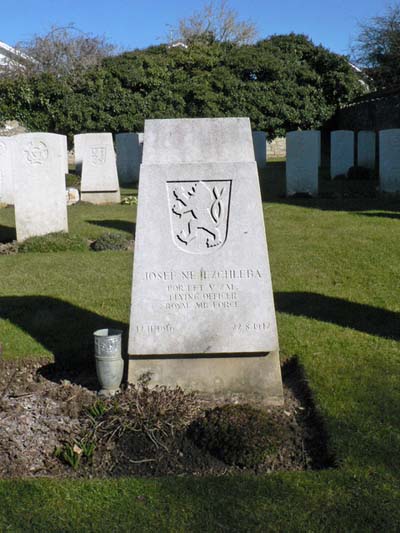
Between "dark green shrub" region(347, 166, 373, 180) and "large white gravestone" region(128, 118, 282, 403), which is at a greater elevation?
"dark green shrub" region(347, 166, 373, 180)

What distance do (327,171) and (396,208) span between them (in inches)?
387

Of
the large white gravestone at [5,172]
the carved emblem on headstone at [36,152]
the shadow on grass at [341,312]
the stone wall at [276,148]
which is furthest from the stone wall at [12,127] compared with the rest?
the shadow on grass at [341,312]

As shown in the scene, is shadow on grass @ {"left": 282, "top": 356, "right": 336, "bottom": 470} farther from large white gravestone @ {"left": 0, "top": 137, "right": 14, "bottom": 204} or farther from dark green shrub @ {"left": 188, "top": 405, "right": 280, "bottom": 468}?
large white gravestone @ {"left": 0, "top": 137, "right": 14, "bottom": 204}

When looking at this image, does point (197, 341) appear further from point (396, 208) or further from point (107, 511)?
Result: point (396, 208)

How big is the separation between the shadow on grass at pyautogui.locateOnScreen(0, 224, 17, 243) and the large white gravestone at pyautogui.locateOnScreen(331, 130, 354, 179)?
34.1ft

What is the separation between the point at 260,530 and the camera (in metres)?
2.81

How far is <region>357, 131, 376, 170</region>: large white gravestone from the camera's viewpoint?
20266 mm

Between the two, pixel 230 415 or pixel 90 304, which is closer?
pixel 230 415

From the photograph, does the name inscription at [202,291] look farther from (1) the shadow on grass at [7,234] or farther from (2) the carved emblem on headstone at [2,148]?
(2) the carved emblem on headstone at [2,148]

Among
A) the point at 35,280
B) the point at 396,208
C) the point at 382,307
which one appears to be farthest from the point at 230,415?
the point at 396,208

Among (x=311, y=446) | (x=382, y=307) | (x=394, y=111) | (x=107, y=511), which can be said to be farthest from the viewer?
(x=394, y=111)

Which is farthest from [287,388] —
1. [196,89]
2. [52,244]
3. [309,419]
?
[196,89]

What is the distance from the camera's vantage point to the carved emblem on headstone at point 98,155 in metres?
15.4

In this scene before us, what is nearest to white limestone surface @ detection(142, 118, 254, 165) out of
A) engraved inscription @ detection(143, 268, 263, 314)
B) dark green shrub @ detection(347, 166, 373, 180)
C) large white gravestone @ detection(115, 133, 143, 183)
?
engraved inscription @ detection(143, 268, 263, 314)
